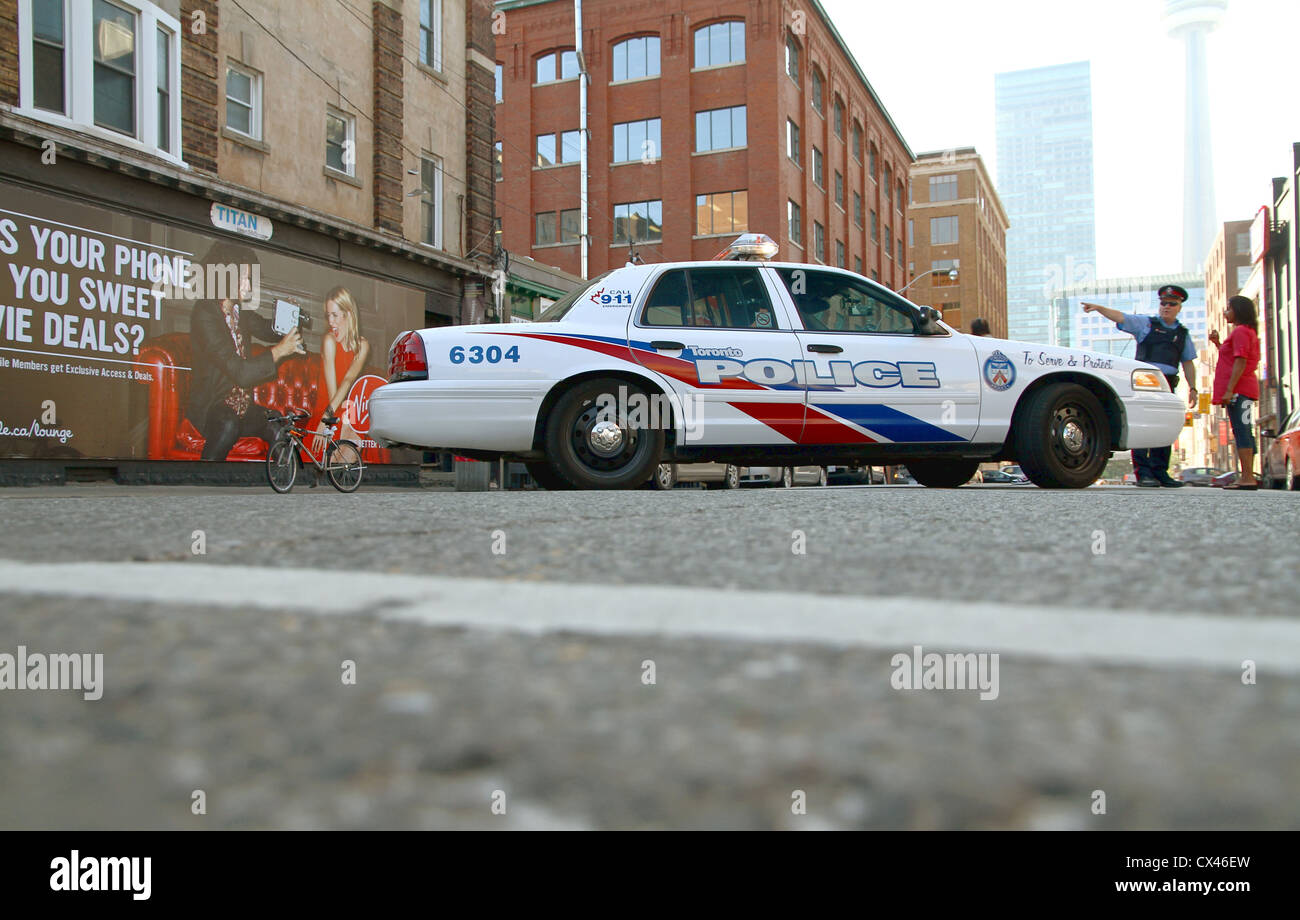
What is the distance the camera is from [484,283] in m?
20.4

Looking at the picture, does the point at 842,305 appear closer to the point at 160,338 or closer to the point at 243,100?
the point at 160,338

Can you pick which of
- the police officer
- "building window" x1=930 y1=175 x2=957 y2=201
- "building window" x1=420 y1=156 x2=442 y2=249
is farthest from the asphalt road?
"building window" x1=930 y1=175 x2=957 y2=201

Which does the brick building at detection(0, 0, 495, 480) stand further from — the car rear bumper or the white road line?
the white road line

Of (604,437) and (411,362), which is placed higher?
(411,362)

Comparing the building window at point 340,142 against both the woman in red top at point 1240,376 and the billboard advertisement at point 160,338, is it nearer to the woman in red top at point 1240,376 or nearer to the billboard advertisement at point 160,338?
the billboard advertisement at point 160,338

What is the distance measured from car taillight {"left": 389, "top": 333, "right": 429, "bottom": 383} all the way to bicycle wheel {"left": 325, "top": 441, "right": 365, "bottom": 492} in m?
5.32

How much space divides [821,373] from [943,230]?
7499 cm

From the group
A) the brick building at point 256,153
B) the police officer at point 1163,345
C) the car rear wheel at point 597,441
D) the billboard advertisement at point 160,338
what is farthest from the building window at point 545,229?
the car rear wheel at point 597,441

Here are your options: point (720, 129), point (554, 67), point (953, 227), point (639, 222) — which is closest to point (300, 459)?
point (639, 222)

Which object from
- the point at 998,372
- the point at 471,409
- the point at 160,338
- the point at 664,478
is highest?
the point at 160,338

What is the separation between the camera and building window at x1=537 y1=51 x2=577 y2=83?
35781 millimetres

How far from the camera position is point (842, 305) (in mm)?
6762

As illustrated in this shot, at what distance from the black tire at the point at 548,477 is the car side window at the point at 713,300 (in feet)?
3.94

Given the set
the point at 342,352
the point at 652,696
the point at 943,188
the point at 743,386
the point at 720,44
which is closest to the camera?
the point at 652,696
